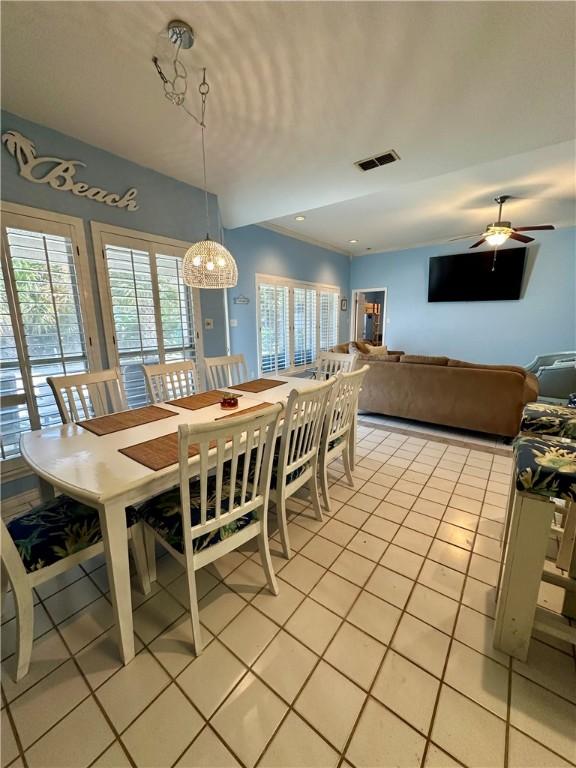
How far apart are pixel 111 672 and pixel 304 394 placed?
4.32 feet

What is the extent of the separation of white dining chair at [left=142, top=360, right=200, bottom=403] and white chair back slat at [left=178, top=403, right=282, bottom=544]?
1.10m

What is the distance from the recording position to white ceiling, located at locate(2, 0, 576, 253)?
133 cm

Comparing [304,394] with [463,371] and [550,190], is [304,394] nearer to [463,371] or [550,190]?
[463,371]

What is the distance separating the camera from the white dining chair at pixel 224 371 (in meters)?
2.68

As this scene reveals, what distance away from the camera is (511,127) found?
79.4 inches

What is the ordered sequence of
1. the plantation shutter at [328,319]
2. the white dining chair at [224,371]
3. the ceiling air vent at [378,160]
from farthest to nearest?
1. the plantation shutter at [328,319]
2. the white dining chair at [224,371]
3. the ceiling air vent at [378,160]

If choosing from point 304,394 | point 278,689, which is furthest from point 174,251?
point 278,689

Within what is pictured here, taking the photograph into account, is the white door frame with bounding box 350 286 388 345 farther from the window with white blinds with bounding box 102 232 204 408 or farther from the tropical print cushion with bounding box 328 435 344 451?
the tropical print cushion with bounding box 328 435 344 451

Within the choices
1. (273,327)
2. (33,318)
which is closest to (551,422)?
(33,318)

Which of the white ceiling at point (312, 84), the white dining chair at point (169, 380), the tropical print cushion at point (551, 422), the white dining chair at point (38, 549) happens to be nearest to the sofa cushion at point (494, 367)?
the tropical print cushion at point (551, 422)

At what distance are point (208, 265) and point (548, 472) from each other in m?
1.89

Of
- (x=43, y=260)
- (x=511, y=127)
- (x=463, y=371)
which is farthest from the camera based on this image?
(x=463, y=371)

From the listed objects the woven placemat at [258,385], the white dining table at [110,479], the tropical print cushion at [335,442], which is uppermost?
the woven placemat at [258,385]

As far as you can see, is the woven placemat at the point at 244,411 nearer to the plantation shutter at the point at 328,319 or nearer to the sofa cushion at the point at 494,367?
the sofa cushion at the point at 494,367
